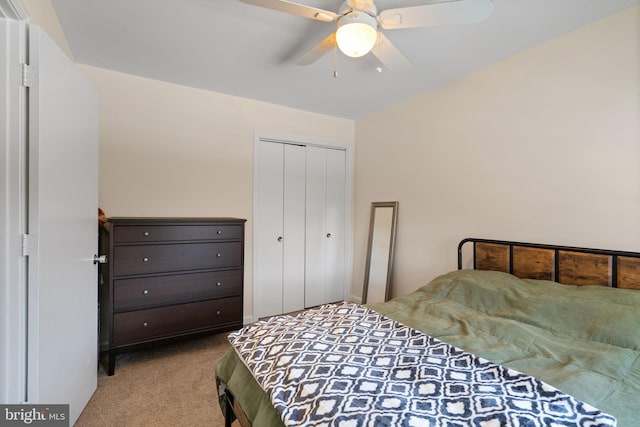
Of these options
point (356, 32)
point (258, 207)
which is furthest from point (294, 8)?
point (258, 207)

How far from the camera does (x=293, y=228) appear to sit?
368 centimetres

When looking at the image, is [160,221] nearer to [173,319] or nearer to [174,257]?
[174,257]

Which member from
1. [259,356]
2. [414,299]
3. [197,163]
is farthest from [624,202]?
[197,163]

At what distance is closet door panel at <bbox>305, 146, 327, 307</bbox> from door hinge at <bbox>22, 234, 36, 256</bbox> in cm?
271

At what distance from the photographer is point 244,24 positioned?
1.97m

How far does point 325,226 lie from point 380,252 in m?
0.81

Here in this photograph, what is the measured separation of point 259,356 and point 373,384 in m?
0.52

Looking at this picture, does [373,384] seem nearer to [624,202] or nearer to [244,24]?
[624,202]

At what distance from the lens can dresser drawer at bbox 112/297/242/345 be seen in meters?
Result: 2.29

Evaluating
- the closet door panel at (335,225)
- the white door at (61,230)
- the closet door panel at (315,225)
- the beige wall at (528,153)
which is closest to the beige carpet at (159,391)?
the white door at (61,230)

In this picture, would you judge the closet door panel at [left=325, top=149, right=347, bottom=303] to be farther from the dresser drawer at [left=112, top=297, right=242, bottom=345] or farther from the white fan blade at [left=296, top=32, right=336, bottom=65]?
the white fan blade at [left=296, top=32, right=336, bottom=65]

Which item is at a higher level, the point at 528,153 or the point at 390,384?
the point at 528,153

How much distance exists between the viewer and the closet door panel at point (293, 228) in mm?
3625

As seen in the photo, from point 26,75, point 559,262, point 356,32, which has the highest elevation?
point 356,32
